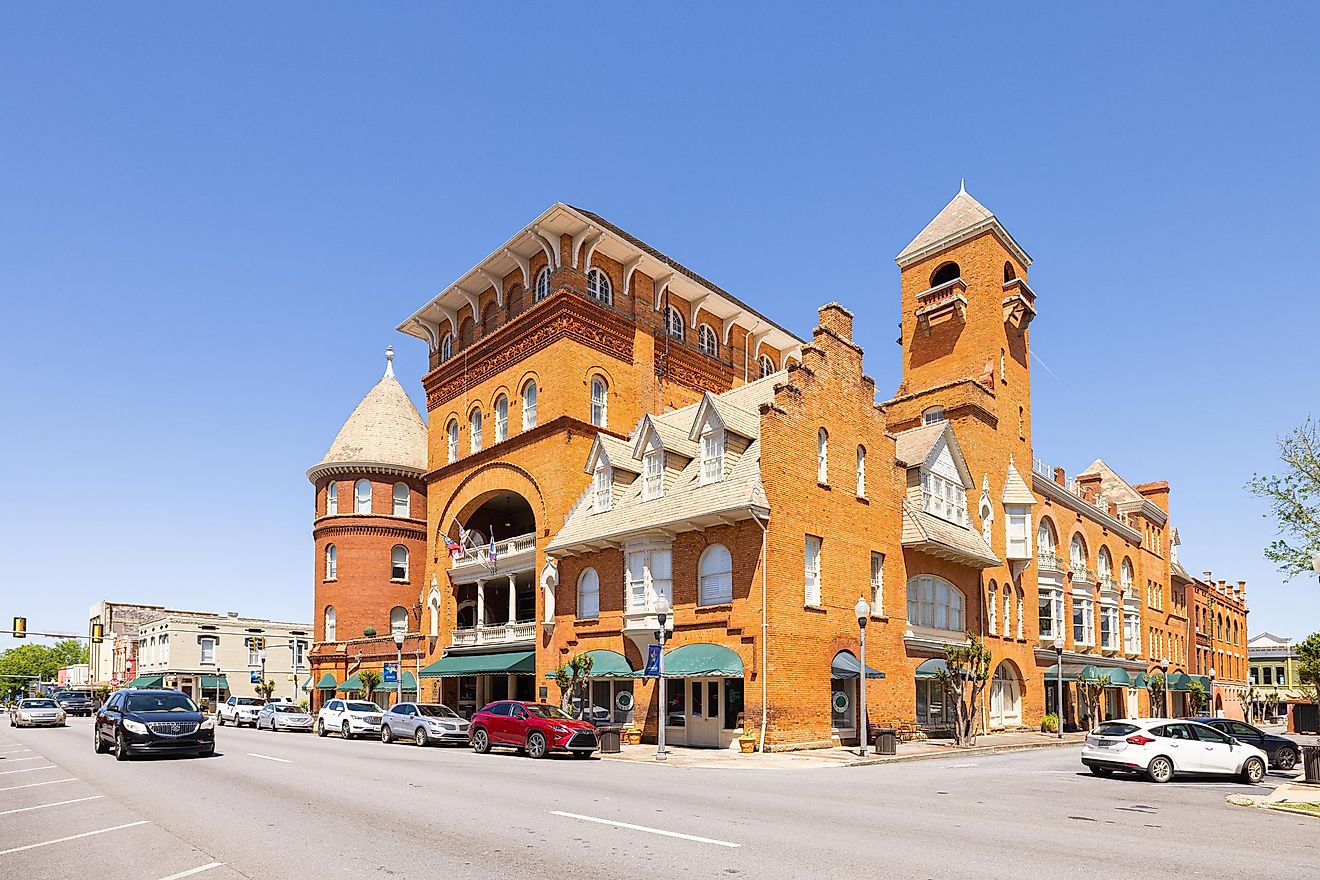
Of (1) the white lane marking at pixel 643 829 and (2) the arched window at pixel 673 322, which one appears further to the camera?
(2) the arched window at pixel 673 322

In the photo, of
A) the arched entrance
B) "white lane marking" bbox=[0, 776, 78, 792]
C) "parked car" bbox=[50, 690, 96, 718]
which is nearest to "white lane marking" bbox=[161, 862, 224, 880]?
"white lane marking" bbox=[0, 776, 78, 792]

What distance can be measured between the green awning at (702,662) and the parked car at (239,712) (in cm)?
2858

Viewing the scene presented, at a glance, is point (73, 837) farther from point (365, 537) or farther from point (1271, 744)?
point (365, 537)

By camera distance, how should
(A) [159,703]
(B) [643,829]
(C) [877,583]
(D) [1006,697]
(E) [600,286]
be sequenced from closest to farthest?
(B) [643,829] < (A) [159,703] < (C) [877,583] < (E) [600,286] < (D) [1006,697]

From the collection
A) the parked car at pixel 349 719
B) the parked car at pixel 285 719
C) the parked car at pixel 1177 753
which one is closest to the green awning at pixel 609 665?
the parked car at pixel 349 719

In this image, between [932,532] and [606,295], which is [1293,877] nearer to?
[932,532]

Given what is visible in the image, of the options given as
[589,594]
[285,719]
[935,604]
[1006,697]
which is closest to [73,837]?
[589,594]

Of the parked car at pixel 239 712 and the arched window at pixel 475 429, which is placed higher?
the arched window at pixel 475 429

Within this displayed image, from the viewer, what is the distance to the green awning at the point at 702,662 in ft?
94.5

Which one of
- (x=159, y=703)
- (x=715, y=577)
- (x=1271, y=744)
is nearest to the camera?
(x=159, y=703)

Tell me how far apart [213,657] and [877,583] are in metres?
71.3

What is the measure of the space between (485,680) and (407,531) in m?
16.1

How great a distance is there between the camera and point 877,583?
3469 cm

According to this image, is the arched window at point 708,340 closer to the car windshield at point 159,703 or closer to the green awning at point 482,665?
the green awning at point 482,665
